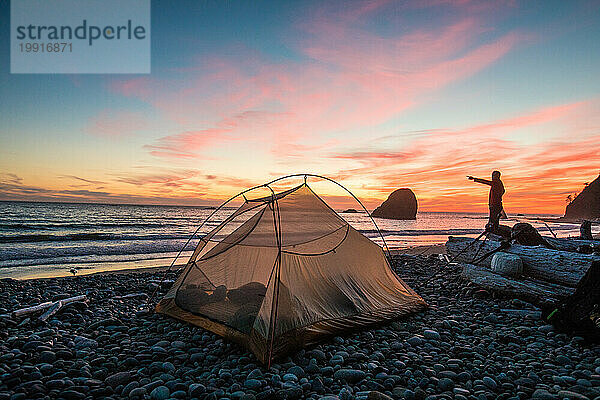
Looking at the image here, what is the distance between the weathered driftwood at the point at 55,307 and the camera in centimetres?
646

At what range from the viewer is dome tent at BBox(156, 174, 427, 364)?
5320 millimetres

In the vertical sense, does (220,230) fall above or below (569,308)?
above

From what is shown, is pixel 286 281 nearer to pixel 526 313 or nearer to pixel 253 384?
pixel 253 384

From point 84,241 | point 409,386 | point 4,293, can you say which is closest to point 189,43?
point 4,293

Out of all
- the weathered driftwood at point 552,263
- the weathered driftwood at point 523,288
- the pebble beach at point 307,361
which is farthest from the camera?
the weathered driftwood at point 552,263

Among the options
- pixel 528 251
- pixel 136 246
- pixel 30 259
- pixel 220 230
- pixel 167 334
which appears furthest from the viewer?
pixel 136 246

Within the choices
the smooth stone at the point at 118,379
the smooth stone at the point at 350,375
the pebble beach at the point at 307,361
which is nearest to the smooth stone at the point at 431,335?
the pebble beach at the point at 307,361

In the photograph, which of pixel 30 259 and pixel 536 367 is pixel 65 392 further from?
pixel 30 259

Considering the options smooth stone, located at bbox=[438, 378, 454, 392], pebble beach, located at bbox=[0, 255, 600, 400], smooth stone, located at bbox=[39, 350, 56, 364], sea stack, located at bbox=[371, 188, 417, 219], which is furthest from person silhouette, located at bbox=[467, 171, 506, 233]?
sea stack, located at bbox=[371, 188, 417, 219]

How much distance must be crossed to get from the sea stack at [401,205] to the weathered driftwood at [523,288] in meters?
73.7

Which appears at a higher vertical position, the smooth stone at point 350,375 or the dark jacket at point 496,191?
the dark jacket at point 496,191

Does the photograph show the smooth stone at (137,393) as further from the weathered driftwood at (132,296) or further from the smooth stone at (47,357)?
the weathered driftwood at (132,296)

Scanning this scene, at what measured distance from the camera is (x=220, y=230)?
24.4ft

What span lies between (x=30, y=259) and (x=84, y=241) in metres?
6.71
